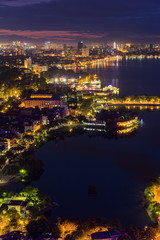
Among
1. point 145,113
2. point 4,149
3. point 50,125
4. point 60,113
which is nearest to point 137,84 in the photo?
point 145,113

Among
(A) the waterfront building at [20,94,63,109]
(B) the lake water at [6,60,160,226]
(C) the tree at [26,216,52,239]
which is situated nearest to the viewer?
(C) the tree at [26,216,52,239]

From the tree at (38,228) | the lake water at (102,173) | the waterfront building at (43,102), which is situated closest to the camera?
the tree at (38,228)

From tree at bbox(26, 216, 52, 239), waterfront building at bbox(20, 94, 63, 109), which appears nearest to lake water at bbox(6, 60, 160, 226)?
tree at bbox(26, 216, 52, 239)

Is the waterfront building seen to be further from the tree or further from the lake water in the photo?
the tree

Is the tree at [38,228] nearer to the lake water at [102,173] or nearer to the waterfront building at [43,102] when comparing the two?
the lake water at [102,173]

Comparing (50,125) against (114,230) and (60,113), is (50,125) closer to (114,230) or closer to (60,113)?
(60,113)

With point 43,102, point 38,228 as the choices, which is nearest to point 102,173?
point 38,228

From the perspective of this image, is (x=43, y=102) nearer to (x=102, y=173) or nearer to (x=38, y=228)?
(x=102, y=173)

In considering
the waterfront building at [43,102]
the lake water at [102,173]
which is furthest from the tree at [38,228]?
the waterfront building at [43,102]
